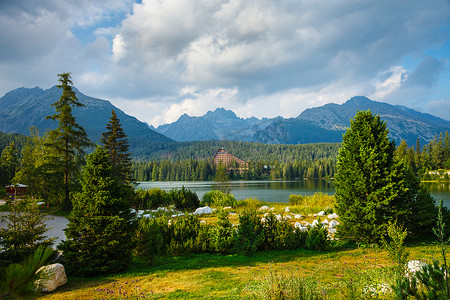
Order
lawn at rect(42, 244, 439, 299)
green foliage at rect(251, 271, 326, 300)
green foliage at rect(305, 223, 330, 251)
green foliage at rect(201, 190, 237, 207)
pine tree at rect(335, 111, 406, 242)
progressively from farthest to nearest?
green foliage at rect(201, 190, 237, 207) → green foliage at rect(305, 223, 330, 251) → pine tree at rect(335, 111, 406, 242) → lawn at rect(42, 244, 439, 299) → green foliage at rect(251, 271, 326, 300)

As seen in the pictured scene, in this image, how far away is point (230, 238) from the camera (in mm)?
9016

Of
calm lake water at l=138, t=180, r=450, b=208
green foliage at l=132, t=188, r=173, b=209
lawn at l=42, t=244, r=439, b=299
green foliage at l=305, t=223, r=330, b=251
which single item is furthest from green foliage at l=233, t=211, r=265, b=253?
calm lake water at l=138, t=180, r=450, b=208

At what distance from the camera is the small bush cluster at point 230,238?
346 inches

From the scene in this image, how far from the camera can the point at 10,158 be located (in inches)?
1948

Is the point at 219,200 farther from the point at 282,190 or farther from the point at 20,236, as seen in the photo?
the point at 282,190

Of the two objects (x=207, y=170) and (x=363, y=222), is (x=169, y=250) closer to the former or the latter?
(x=363, y=222)

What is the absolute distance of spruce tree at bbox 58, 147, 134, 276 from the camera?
23.3 ft

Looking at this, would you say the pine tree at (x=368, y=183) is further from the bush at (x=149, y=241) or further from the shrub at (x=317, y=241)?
the bush at (x=149, y=241)

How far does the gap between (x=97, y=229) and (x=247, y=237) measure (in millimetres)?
4771

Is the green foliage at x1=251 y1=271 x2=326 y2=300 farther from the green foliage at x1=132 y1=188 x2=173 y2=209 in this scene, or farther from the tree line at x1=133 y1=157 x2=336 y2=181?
the tree line at x1=133 y1=157 x2=336 y2=181

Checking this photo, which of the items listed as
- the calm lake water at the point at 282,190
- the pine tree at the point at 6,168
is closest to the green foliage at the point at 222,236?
the calm lake water at the point at 282,190

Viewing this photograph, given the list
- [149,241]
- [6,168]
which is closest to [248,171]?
[6,168]

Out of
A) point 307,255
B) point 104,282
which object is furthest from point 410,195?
point 104,282

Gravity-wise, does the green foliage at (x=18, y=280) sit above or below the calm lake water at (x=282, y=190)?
above
